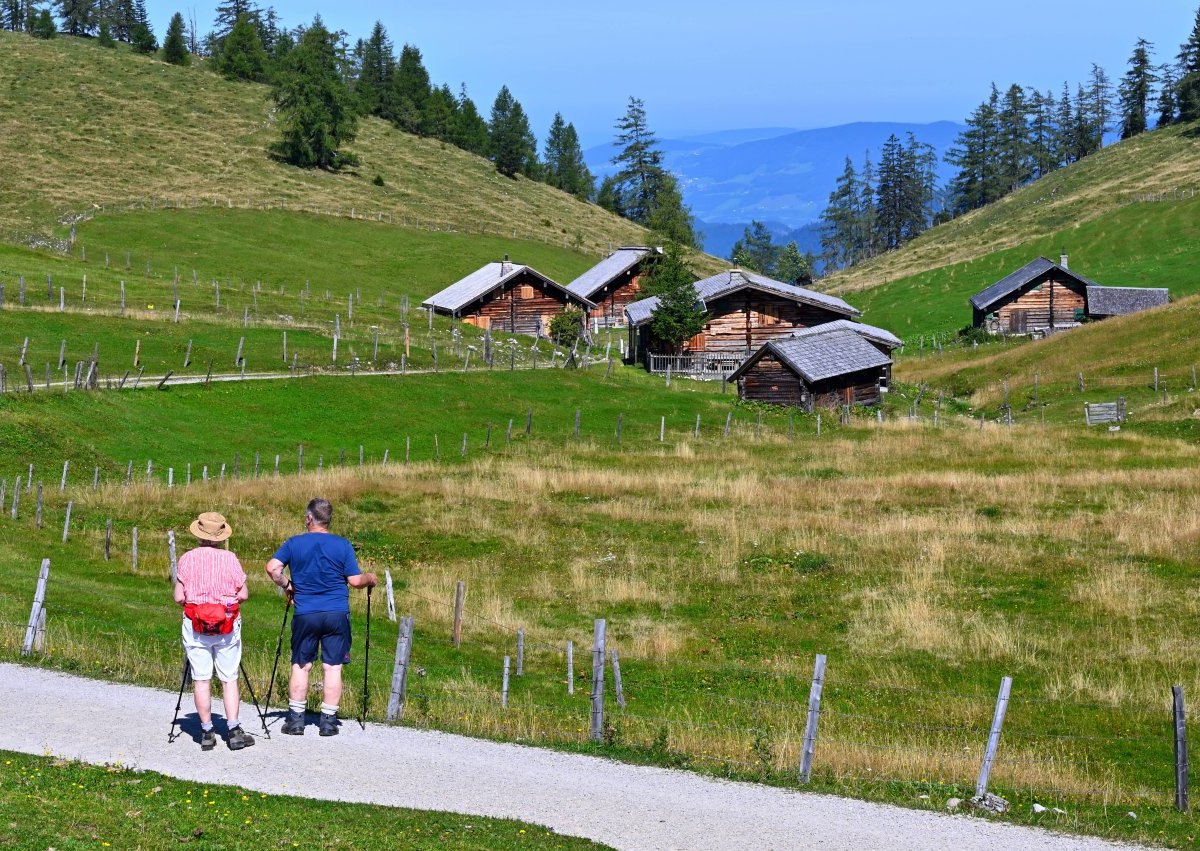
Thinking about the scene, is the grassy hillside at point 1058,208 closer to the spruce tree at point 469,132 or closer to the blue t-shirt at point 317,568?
the spruce tree at point 469,132

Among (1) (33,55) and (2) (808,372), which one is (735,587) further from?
(1) (33,55)

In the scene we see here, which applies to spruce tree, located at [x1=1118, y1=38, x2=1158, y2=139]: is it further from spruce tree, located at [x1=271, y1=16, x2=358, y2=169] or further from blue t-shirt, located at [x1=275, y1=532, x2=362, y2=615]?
blue t-shirt, located at [x1=275, y1=532, x2=362, y2=615]

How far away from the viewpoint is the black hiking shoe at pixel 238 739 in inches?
558

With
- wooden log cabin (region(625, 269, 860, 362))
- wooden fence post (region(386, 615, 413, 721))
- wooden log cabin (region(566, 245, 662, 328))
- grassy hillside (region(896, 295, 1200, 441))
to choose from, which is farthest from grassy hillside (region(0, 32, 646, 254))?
wooden fence post (region(386, 615, 413, 721))

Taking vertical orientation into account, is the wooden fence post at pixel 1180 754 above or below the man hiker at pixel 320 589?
below

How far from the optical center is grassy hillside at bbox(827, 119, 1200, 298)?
124875 mm

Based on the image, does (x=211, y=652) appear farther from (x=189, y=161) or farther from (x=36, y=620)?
(x=189, y=161)

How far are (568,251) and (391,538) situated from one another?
297 ft

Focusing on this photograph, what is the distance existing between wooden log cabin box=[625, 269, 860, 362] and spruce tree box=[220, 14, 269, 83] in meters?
94.4

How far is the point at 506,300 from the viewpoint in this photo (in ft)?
284

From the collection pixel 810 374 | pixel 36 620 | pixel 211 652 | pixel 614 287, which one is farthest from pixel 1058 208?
pixel 211 652

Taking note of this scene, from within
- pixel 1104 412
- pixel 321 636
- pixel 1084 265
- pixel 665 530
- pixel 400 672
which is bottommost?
pixel 400 672

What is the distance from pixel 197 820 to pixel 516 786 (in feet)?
10.7

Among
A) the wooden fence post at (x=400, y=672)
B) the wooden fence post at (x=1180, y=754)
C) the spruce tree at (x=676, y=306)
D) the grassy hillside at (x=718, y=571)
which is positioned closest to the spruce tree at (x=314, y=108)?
the spruce tree at (x=676, y=306)
